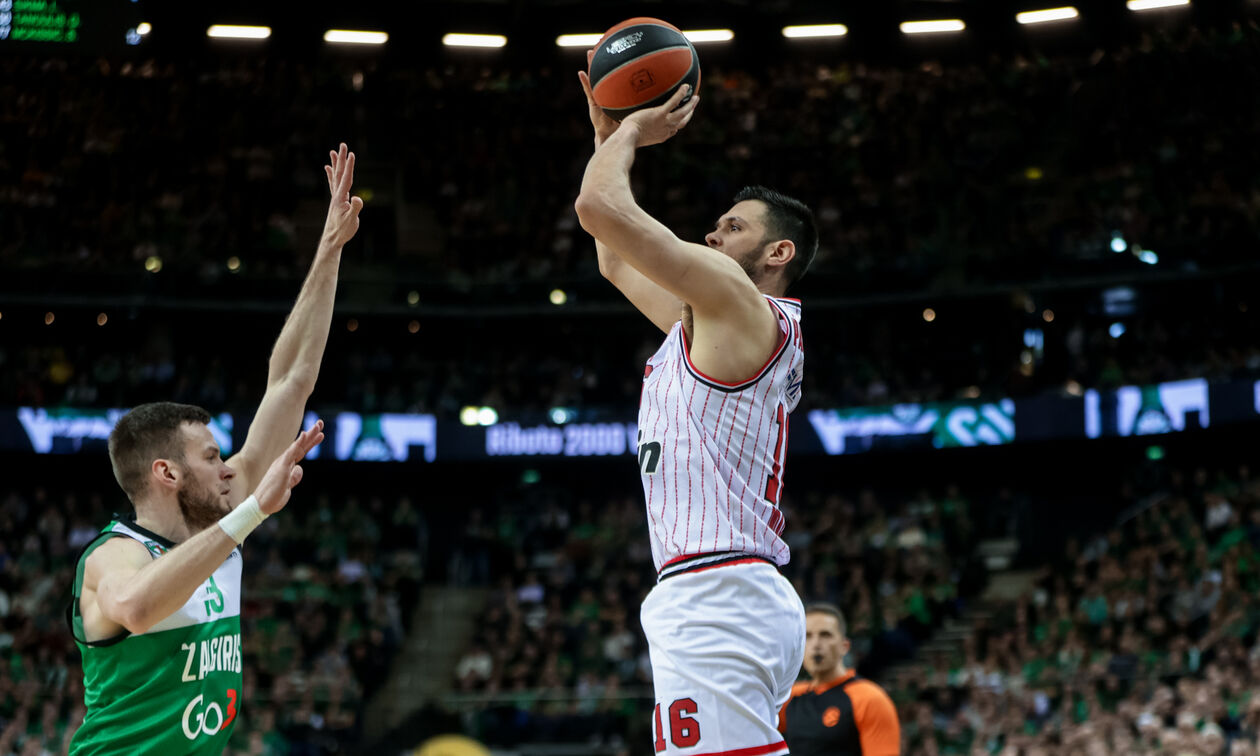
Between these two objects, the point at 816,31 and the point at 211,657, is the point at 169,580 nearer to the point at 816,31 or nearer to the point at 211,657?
the point at 211,657

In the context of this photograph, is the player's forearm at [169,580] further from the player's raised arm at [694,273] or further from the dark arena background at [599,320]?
Answer: the dark arena background at [599,320]

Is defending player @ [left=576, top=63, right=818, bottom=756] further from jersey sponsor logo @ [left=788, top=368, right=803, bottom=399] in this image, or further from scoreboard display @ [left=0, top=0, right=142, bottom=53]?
scoreboard display @ [left=0, top=0, right=142, bottom=53]

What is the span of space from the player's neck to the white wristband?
0.65 meters

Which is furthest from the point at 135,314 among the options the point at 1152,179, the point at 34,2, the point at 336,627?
the point at 1152,179

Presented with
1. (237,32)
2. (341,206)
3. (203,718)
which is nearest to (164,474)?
(203,718)

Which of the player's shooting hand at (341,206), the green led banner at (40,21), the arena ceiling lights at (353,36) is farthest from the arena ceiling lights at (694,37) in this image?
the player's shooting hand at (341,206)

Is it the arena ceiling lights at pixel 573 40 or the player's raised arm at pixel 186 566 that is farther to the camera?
the arena ceiling lights at pixel 573 40

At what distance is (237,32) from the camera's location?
3122cm

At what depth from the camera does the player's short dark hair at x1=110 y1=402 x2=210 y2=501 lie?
462 cm

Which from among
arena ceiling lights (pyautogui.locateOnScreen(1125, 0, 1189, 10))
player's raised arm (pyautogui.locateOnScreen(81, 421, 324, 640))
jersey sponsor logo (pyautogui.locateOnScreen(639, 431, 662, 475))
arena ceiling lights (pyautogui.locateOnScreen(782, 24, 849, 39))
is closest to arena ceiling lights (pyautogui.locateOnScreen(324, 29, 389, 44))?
arena ceiling lights (pyautogui.locateOnScreen(782, 24, 849, 39))

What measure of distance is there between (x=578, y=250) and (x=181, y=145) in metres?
8.42

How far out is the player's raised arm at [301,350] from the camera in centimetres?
529

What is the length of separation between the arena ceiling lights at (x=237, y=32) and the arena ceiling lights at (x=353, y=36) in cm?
142

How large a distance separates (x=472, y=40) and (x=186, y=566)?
1154 inches
